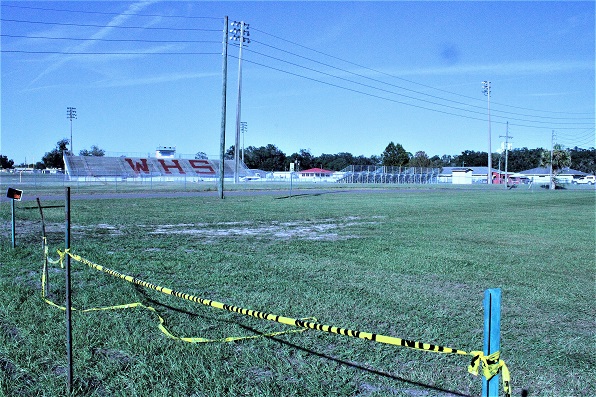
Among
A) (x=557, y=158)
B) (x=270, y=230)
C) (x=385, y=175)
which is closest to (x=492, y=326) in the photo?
(x=270, y=230)

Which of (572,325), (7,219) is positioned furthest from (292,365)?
(7,219)

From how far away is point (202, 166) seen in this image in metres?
83.5

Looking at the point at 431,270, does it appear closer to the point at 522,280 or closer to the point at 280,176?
the point at 522,280

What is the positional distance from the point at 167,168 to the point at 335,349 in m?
78.4

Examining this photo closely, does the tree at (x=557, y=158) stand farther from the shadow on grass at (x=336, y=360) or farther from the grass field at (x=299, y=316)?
the shadow on grass at (x=336, y=360)

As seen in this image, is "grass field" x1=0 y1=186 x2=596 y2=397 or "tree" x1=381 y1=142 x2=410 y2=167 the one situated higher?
"tree" x1=381 y1=142 x2=410 y2=167

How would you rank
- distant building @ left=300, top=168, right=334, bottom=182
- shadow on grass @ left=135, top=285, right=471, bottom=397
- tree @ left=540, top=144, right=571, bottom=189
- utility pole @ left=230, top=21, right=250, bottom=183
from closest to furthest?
shadow on grass @ left=135, top=285, right=471, bottom=397 → utility pole @ left=230, top=21, right=250, bottom=183 → tree @ left=540, top=144, right=571, bottom=189 → distant building @ left=300, top=168, right=334, bottom=182

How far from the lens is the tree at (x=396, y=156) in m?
124

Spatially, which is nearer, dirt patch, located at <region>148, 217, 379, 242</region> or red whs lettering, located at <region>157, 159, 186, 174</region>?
dirt patch, located at <region>148, 217, 379, 242</region>

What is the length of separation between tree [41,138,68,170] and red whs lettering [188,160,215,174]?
52012 mm

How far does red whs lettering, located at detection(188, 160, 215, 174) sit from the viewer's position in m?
82.4

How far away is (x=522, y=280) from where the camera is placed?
8.09m

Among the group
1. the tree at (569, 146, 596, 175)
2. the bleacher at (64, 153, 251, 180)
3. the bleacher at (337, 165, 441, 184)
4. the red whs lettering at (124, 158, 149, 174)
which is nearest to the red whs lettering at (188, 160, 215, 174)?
the bleacher at (64, 153, 251, 180)

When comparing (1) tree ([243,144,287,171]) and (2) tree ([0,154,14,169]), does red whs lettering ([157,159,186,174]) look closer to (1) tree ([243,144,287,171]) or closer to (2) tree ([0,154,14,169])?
(1) tree ([243,144,287,171])
